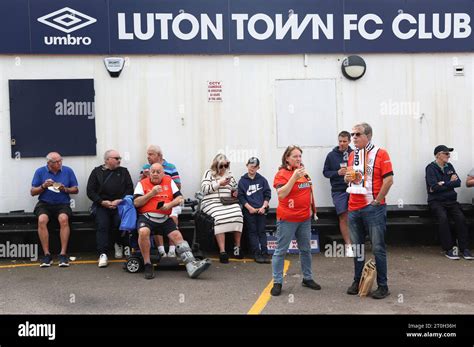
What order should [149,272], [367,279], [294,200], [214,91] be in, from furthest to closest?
[214,91], [149,272], [294,200], [367,279]

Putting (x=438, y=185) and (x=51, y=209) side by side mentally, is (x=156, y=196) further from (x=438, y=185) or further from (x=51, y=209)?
(x=438, y=185)

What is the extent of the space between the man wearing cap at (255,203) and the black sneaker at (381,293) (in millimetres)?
2100

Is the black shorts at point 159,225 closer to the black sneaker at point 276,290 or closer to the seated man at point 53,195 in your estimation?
the seated man at point 53,195

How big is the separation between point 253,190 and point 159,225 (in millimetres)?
1546

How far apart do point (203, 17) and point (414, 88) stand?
3.35 m

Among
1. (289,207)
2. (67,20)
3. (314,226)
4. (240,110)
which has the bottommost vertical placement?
(314,226)

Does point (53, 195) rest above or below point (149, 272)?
above

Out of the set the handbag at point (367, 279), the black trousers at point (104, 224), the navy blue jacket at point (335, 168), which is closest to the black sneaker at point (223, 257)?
the black trousers at point (104, 224)

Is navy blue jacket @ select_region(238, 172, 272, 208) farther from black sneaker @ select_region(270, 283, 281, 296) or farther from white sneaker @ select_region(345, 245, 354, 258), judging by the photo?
black sneaker @ select_region(270, 283, 281, 296)

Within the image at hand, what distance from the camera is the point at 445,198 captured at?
834cm

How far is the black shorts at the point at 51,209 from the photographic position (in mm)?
7957

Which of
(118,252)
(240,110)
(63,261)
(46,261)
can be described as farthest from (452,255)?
(46,261)

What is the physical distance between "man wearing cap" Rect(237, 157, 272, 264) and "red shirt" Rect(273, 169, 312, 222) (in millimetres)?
1715
